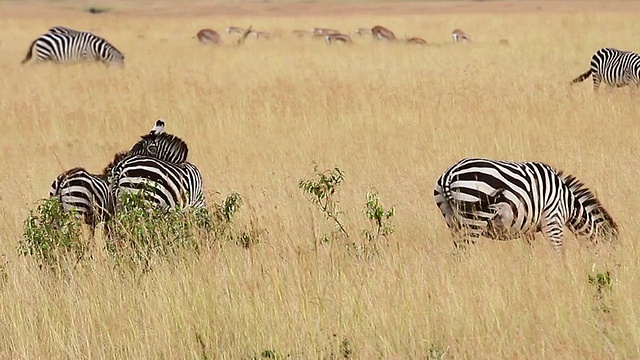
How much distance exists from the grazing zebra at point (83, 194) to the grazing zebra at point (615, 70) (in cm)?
1014

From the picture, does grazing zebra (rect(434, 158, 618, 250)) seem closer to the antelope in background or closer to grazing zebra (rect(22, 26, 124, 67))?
grazing zebra (rect(22, 26, 124, 67))

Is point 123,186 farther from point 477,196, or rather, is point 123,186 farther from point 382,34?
point 382,34

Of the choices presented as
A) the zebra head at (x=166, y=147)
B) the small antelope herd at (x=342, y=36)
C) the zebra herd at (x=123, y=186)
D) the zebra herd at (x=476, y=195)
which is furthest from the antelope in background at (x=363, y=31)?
the zebra herd at (x=123, y=186)

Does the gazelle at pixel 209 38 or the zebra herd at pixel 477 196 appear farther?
the gazelle at pixel 209 38

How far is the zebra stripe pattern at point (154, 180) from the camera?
684 cm

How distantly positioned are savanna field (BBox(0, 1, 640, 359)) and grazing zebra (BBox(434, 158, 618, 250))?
157 millimetres

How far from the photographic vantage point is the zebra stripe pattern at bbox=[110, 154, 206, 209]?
6.84 meters

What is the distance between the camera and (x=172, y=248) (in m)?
6.45

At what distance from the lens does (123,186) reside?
6.85 metres

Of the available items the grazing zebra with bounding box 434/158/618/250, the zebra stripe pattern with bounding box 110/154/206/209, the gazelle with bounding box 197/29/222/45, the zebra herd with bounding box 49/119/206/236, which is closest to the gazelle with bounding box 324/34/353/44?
the gazelle with bounding box 197/29/222/45

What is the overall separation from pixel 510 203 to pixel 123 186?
2611 millimetres

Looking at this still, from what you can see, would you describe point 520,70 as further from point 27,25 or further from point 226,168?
point 27,25

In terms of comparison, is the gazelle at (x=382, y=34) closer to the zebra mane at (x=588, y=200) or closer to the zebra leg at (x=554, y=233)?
the zebra mane at (x=588, y=200)

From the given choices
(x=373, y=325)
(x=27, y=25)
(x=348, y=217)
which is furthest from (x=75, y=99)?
(x=27, y=25)
